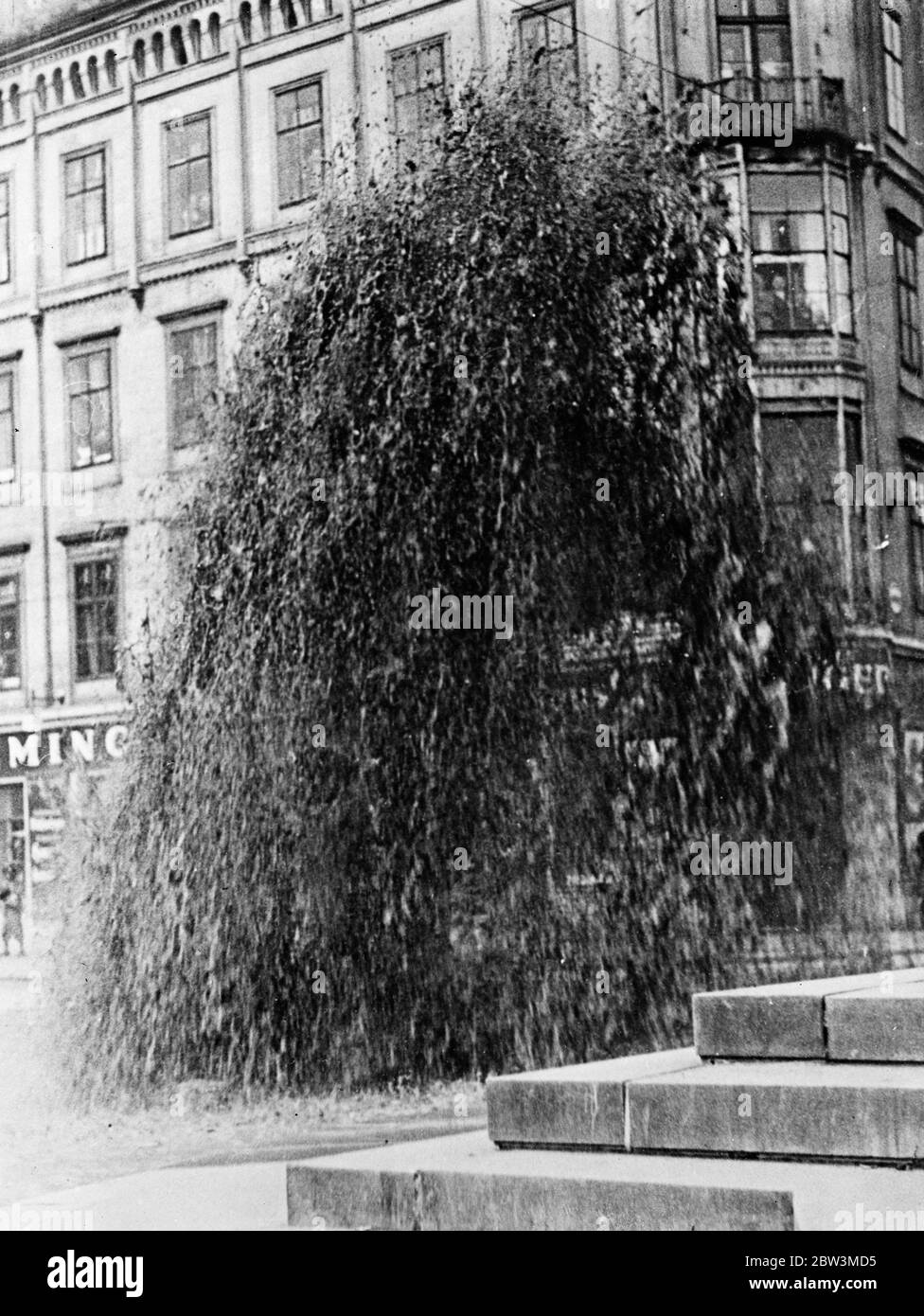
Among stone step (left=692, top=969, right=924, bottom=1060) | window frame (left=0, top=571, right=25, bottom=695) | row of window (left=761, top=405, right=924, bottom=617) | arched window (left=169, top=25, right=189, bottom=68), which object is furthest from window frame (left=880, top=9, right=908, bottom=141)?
window frame (left=0, top=571, right=25, bottom=695)

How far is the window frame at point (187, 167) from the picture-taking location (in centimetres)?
700

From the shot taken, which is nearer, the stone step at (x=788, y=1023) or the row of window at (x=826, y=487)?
the stone step at (x=788, y=1023)

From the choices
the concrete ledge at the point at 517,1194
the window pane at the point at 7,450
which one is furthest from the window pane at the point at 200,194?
the concrete ledge at the point at 517,1194

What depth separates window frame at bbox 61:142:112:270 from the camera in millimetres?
7059

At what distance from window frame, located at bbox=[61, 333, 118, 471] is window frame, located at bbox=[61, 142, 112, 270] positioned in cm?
30

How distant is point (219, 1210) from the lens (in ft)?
16.2

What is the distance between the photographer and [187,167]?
710cm

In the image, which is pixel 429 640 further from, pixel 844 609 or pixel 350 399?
pixel 844 609

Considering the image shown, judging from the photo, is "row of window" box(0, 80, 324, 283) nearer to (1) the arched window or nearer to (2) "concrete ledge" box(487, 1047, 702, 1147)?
(1) the arched window

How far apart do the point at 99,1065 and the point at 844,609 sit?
3.03 meters

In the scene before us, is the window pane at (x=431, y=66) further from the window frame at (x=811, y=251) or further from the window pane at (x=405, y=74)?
the window frame at (x=811, y=251)

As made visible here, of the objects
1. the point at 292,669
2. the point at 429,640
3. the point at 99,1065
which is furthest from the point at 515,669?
the point at 99,1065

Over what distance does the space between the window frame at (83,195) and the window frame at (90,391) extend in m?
0.30

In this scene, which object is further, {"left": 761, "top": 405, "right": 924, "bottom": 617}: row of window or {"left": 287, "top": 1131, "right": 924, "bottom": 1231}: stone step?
{"left": 761, "top": 405, "right": 924, "bottom": 617}: row of window
